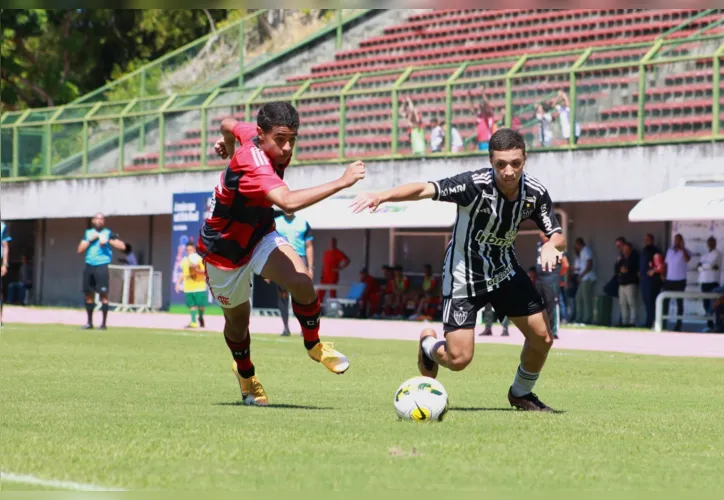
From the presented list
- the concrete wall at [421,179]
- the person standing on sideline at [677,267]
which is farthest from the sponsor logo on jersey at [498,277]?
the person standing on sideline at [677,267]

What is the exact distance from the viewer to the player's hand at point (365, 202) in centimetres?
896

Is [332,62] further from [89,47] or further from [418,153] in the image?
[89,47]

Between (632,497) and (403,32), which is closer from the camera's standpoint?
(632,497)

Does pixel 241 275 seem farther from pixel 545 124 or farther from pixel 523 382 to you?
pixel 545 124

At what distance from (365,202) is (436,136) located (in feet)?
79.8

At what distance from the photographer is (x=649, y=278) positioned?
96.2 feet

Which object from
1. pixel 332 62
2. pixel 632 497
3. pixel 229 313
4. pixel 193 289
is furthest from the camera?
pixel 332 62

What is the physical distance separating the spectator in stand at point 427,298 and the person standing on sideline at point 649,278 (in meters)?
5.52

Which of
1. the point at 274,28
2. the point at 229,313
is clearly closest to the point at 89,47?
the point at 274,28

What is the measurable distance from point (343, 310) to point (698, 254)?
950cm

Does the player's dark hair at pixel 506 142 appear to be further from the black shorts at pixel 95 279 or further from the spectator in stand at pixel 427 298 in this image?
the spectator in stand at pixel 427 298

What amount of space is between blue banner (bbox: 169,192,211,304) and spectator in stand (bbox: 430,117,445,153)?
22.1ft

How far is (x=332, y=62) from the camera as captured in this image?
43281 mm

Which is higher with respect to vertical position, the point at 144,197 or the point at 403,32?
the point at 403,32
